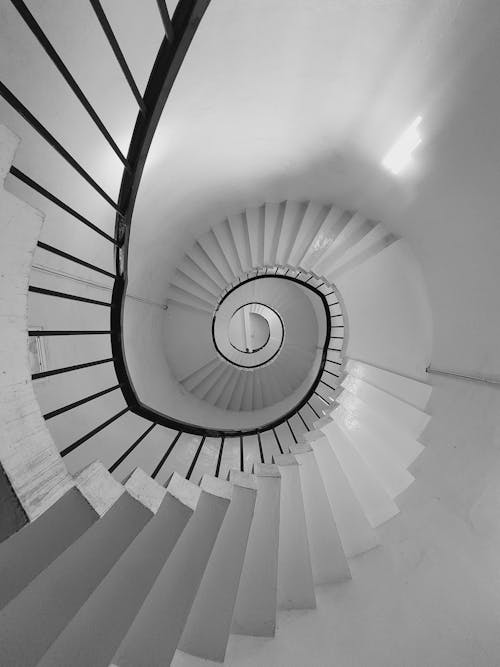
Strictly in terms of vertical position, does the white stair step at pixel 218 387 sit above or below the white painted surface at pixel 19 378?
below

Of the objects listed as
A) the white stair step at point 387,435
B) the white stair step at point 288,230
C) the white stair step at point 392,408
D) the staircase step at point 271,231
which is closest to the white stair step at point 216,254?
the staircase step at point 271,231

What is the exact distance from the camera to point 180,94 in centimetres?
384

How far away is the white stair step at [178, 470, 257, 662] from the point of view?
2.26 m

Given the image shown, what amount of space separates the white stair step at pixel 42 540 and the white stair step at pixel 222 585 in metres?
1.01

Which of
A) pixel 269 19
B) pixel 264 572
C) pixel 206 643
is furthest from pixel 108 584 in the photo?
pixel 269 19

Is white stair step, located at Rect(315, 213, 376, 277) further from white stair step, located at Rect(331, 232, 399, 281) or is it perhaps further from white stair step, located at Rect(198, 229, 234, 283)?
white stair step, located at Rect(198, 229, 234, 283)

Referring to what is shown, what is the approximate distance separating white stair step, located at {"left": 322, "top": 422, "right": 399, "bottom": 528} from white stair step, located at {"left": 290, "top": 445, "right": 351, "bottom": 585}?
43 cm

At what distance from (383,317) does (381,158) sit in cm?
218

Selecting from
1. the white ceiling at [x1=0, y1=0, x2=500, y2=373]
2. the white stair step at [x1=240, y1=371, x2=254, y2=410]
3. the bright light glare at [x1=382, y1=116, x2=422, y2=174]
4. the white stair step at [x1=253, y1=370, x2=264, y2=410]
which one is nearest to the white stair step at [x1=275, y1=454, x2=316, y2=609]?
the white ceiling at [x1=0, y1=0, x2=500, y2=373]

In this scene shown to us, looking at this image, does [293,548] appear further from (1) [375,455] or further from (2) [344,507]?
(1) [375,455]

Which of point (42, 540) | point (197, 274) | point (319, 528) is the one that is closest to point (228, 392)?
point (197, 274)

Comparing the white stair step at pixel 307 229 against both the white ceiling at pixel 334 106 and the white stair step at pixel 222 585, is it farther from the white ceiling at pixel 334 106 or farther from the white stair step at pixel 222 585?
the white stair step at pixel 222 585

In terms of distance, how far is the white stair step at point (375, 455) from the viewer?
12.5ft

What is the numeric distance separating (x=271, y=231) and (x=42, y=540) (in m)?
5.67
